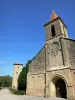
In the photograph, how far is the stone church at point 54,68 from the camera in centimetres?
1603

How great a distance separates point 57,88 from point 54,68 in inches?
139

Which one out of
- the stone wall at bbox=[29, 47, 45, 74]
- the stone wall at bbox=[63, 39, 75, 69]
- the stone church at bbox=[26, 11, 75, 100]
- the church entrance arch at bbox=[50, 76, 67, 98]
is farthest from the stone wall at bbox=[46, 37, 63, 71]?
the church entrance arch at bbox=[50, 76, 67, 98]

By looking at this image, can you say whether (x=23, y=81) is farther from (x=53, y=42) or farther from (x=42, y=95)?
(x=53, y=42)

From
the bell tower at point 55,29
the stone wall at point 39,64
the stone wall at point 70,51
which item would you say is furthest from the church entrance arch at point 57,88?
the bell tower at point 55,29

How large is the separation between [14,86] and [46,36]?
28680 millimetres

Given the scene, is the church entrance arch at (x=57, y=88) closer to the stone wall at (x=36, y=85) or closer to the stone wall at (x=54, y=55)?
the stone wall at (x=36, y=85)

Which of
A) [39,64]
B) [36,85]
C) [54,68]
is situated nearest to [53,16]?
[39,64]

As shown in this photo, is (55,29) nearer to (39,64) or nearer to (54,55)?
(54,55)

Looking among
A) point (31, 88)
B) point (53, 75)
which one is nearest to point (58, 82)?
point (53, 75)

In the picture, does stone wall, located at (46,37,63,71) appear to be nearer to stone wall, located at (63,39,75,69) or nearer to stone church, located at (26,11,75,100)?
stone church, located at (26,11,75,100)

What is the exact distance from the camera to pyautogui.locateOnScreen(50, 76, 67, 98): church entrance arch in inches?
673

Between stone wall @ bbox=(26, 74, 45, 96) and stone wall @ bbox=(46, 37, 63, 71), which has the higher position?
stone wall @ bbox=(46, 37, 63, 71)

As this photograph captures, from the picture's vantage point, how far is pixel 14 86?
41594 mm

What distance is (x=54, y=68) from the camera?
17.8 metres
